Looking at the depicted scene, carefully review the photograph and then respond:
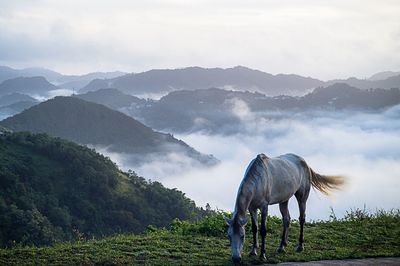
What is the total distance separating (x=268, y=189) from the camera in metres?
10.2

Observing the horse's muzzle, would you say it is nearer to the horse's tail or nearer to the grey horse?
the grey horse

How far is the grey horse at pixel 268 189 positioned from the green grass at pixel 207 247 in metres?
0.53

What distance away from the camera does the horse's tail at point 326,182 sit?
12.2 m

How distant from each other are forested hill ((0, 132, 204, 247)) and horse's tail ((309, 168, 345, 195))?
58.9 meters

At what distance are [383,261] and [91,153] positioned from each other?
86314mm

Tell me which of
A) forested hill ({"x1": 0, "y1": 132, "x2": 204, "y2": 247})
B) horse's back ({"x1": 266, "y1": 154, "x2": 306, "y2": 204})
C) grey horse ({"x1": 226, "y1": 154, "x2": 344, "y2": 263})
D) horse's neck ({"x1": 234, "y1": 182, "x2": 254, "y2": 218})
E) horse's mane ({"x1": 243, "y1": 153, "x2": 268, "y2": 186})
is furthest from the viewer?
forested hill ({"x1": 0, "y1": 132, "x2": 204, "y2": 247})

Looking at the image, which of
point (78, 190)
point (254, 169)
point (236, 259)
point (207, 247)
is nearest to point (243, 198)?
point (254, 169)

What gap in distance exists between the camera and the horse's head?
924 cm

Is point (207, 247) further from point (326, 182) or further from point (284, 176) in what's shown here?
point (326, 182)

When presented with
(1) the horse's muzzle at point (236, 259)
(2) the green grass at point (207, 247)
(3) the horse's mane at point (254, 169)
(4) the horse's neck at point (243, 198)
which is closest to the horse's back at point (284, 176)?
(3) the horse's mane at point (254, 169)

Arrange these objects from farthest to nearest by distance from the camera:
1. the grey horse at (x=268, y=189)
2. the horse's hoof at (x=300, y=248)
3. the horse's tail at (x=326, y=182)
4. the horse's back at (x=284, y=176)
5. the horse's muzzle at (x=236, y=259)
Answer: the horse's tail at (x=326, y=182), the horse's hoof at (x=300, y=248), the horse's back at (x=284, y=176), the grey horse at (x=268, y=189), the horse's muzzle at (x=236, y=259)

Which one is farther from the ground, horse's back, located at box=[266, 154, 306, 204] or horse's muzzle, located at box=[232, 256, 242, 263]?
horse's back, located at box=[266, 154, 306, 204]

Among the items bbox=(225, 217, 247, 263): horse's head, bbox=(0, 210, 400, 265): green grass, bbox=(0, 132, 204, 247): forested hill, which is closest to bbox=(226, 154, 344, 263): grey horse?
bbox=(225, 217, 247, 263): horse's head

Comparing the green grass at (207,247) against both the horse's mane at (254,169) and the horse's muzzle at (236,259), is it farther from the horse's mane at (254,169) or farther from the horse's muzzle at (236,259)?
the horse's mane at (254,169)
